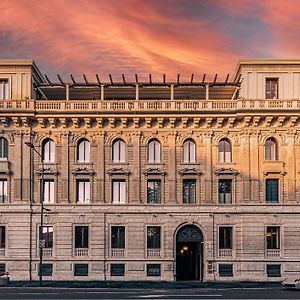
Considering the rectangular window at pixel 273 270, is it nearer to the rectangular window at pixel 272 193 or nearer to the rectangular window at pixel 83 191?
the rectangular window at pixel 272 193

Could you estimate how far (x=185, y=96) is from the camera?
71.4 m

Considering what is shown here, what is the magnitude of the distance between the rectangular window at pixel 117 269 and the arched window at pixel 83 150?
33.5 ft

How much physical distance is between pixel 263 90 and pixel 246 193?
382 inches

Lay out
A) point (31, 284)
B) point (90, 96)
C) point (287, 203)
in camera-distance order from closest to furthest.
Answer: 1. point (31, 284)
2. point (287, 203)
3. point (90, 96)

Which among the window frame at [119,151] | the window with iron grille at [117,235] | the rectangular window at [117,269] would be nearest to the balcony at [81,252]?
the window with iron grille at [117,235]

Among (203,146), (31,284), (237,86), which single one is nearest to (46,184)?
(31,284)

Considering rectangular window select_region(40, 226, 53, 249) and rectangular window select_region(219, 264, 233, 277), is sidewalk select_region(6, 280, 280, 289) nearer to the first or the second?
rectangular window select_region(219, 264, 233, 277)

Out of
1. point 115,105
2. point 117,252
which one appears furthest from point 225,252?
point 115,105

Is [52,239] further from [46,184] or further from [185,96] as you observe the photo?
[185,96]

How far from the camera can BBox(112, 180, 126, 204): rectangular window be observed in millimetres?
63688

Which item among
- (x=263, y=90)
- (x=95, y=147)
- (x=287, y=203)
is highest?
Result: (x=263, y=90)

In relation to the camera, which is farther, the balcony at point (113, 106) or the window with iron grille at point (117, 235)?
the balcony at point (113, 106)

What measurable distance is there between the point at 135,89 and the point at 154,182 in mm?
10075

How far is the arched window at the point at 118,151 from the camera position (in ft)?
210
